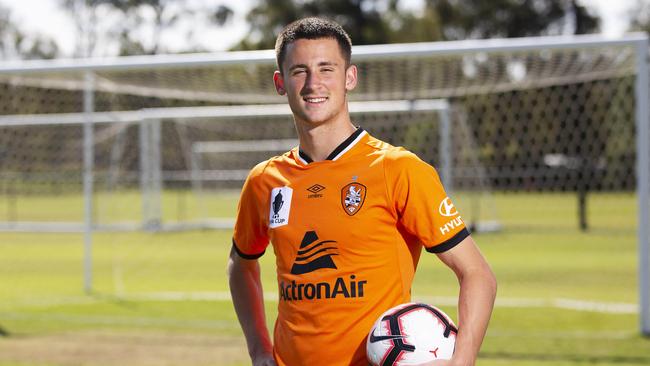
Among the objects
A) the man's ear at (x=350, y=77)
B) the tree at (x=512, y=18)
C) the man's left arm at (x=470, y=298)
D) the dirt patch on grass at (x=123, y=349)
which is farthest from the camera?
the tree at (x=512, y=18)

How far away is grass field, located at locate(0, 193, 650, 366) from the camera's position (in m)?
7.34

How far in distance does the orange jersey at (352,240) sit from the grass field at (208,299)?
443 cm

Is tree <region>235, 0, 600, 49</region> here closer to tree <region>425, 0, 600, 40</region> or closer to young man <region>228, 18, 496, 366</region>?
tree <region>425, 0, 600, 40</region>

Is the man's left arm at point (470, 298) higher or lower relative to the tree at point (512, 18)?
lower

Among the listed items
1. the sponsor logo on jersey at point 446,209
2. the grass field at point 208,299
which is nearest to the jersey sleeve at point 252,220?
the sponsor logo on jersey at point 446,209

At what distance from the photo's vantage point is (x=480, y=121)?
18.2 m

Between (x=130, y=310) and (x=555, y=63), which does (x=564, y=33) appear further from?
(x=130, y=310)

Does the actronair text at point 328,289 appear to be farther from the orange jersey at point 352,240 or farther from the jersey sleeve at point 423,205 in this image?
the jersey sleeve at point 423,205

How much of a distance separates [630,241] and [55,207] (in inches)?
640

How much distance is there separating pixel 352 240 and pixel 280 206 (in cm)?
27

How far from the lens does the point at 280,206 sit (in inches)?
106

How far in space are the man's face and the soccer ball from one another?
23.4 inches

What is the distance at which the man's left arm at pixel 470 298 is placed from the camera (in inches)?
90.4

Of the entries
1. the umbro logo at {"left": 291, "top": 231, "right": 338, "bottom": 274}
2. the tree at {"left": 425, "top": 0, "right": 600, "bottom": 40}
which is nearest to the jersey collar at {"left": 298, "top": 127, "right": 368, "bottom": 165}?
the umbro logo at {"left": 291, "top": 231, "right": 338, "bottom": 274}
